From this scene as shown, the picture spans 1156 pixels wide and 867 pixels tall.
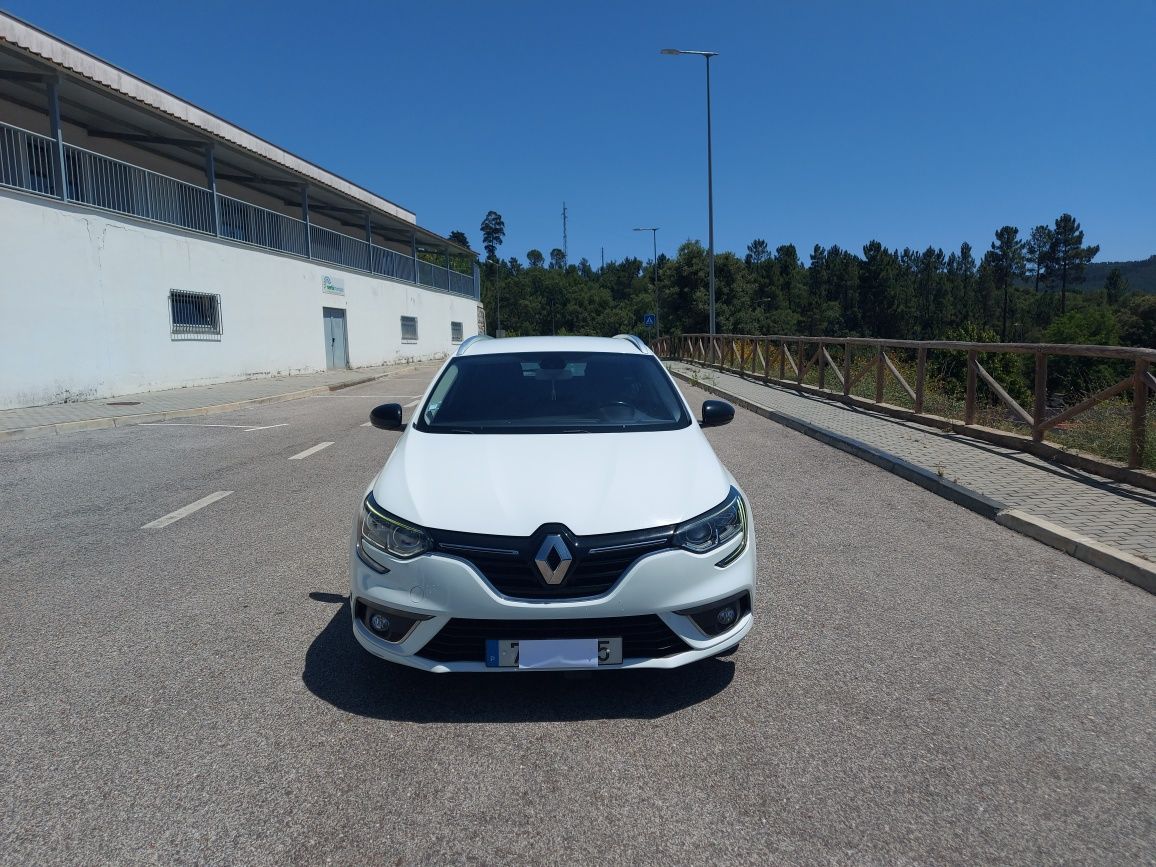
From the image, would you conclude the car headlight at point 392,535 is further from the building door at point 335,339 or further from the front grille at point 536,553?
the building door at point 335,339

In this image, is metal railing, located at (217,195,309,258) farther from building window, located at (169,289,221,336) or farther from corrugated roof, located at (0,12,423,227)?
building window, located at (169,289,221,336)

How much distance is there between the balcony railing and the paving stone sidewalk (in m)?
14.8

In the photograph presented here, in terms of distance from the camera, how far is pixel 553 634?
2.98m

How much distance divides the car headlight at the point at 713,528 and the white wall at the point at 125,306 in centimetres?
1486

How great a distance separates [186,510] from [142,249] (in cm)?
1338

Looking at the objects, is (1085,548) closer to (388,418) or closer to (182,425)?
(388,418)

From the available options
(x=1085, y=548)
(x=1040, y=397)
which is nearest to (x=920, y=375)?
(x=1040, y=397)

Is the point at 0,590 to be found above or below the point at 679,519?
below

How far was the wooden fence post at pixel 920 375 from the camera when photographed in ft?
38.1

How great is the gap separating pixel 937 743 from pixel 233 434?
1126 centimetres

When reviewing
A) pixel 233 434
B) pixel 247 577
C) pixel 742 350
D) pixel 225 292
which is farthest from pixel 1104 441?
pixel 225 292

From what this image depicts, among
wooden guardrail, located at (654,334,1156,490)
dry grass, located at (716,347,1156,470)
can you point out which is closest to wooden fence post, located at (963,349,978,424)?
wooden guardrail, located at (654,334,1156,490)

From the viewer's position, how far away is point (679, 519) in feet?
10.3

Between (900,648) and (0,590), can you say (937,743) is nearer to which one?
(900,648)
